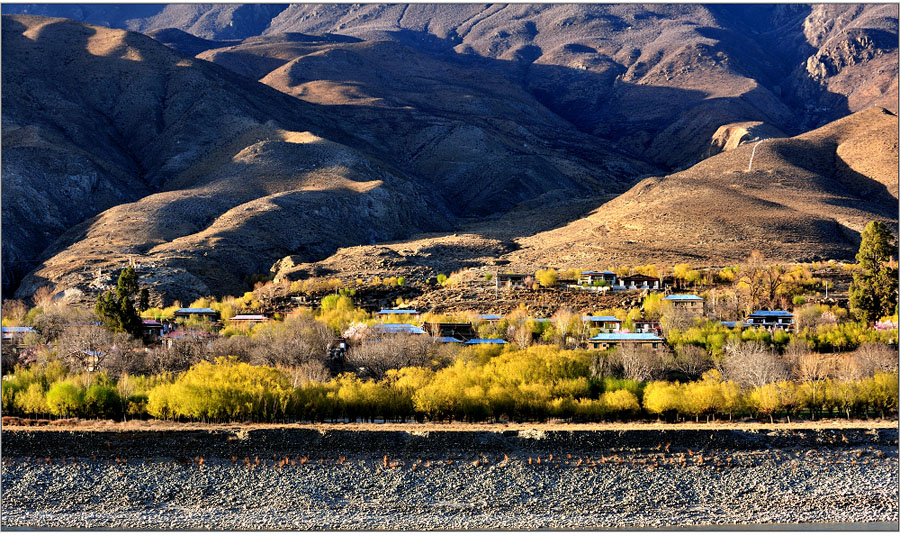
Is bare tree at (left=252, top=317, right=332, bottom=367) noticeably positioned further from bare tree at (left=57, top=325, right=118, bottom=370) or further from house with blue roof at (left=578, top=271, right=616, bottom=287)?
house with blue roof at (left=578, top=271, right=616, bottom=287)

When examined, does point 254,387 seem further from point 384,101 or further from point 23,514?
point 384,101

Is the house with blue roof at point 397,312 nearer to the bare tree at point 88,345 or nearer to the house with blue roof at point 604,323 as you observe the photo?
the house with blue roof at point 604,323

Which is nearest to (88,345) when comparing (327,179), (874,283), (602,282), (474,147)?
(602,282)

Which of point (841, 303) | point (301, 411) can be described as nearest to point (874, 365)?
point (841, 303)

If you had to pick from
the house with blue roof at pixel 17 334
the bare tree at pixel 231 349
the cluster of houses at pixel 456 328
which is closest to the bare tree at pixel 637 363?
the cluster of houses at pixel 456 328

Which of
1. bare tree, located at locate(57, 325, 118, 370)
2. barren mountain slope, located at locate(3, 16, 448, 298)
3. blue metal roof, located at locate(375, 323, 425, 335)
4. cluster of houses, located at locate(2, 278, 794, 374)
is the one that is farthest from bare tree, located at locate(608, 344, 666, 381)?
barren mountain slope, located at locate(3, 16, 448, 298)

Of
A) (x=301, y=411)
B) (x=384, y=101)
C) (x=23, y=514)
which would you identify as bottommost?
(x=23, y=514)
